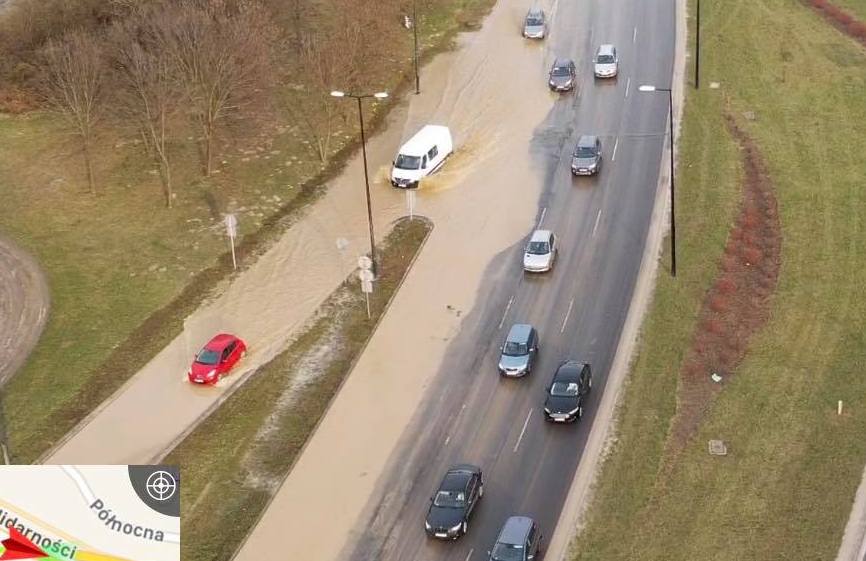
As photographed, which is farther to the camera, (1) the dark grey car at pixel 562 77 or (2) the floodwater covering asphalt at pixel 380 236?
(1) the dark grey car at pixel 562 77

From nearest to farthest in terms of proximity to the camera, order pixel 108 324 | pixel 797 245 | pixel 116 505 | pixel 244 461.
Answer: pixel 116 505
pixel 244 461
pixel 108 324
pixel 797 245

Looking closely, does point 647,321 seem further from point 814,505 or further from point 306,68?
point 306,68

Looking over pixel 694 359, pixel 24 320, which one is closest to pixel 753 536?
pixel 694 359

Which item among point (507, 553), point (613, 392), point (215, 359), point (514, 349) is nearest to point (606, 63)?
point (514, 349)

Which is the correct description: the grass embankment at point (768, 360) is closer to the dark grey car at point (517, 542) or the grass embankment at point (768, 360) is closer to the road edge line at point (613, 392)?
the road edge line at point (613, 392)

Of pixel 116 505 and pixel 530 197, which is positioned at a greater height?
pixel 116 505

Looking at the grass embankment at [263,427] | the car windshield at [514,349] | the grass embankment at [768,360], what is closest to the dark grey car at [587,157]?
the grass embankment at [768,360]
